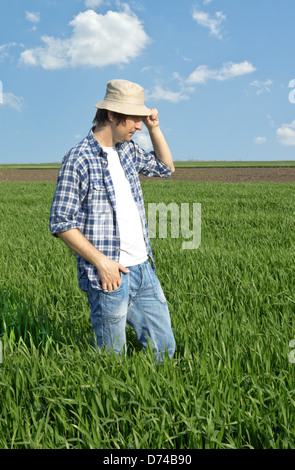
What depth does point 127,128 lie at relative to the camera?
224cm

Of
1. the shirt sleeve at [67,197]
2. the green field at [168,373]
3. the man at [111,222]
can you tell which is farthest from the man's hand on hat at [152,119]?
the green field at [168,373]

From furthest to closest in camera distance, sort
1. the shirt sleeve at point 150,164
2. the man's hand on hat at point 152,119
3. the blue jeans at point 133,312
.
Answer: the shirt sleeve at point 150,164 < the man's hand on hat at point 152,119 < the blue jeans at point 133,312

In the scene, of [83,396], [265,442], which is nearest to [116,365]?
[83,396]

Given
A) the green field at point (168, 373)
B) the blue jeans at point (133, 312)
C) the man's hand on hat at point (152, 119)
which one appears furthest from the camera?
the man's hand on hat at point (152, 119)

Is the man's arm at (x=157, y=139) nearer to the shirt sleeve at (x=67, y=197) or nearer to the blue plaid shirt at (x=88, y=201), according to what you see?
the blue plaid shirt at (x=88, y=201)

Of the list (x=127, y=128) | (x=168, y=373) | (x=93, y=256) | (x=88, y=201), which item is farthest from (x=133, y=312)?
(x=127, y=128)

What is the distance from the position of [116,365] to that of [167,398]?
393 millimetres

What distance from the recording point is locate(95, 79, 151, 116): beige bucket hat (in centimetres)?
214

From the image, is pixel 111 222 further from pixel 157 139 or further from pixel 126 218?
pixel 157 139

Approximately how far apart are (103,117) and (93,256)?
769mm

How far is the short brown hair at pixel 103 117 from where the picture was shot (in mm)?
2213

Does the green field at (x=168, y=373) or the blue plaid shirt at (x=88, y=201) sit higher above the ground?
the blue plaid shirt at (x=88, y=201)

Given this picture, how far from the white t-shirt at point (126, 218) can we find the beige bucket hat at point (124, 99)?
0.26 m

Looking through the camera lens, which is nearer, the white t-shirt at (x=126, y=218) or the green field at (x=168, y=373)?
the green field at (x=168, y=373)
